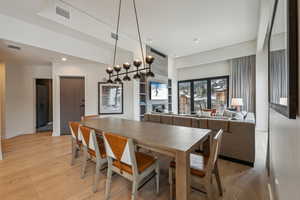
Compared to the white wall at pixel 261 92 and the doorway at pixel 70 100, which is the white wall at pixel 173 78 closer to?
the white wall at pixel 261 92

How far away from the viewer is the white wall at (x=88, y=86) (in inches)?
175

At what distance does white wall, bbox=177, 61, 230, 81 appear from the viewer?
5.92m

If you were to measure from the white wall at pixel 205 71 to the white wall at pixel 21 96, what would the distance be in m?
6.00

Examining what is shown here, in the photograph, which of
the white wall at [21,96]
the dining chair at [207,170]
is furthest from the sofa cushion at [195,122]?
the white wall at [21,96]

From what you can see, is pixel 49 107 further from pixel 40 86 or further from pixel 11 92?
pixel 11 92

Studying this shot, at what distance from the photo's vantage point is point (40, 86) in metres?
5.43

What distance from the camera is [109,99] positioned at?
477cm

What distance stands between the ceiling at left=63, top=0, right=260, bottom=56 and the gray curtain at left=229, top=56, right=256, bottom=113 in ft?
2.76

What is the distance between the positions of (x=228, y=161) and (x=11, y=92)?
6.48 m

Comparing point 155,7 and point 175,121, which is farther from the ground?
point 155,7

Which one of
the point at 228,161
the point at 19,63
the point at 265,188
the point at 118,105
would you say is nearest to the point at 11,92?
the point at 19,63

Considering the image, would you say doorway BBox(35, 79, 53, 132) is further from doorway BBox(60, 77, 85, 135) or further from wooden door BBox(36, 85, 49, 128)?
doorway BBox(60, 77, 85, 135)

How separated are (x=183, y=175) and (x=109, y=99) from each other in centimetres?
405

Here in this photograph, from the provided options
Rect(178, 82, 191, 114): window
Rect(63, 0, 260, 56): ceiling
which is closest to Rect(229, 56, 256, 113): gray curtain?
Rect(63, 0, 260, 56): ceiling
